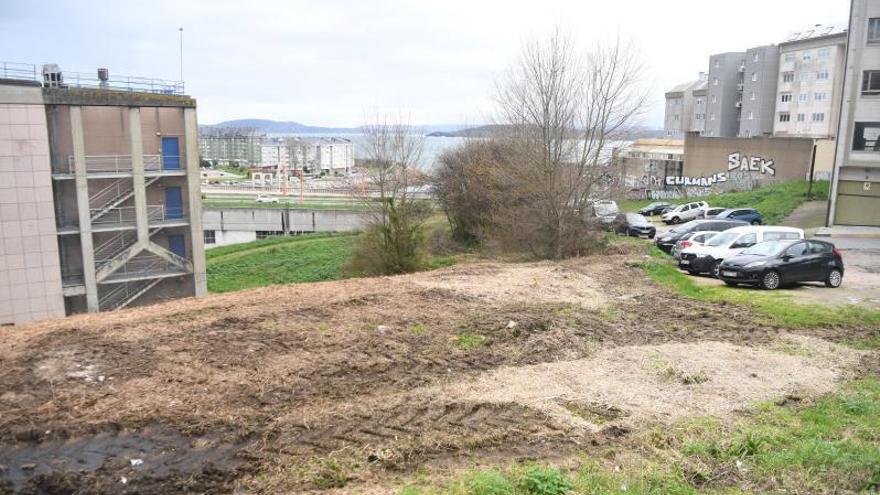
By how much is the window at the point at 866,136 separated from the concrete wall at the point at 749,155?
22946mm

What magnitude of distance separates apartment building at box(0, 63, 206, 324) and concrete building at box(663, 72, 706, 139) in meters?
85.6

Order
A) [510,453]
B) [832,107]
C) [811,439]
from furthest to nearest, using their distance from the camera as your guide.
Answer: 1. [832,107]
2. [811,439]
3. [510,453]

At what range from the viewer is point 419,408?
795 cm

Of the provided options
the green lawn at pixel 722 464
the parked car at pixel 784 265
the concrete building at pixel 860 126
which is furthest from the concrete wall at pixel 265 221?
the green lawn at pixel 722 464

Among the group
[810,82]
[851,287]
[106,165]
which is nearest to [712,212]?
[851,287]

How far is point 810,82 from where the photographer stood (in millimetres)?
74500

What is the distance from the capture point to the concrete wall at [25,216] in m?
28.6

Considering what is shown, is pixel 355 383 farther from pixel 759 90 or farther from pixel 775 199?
pixel 759 90

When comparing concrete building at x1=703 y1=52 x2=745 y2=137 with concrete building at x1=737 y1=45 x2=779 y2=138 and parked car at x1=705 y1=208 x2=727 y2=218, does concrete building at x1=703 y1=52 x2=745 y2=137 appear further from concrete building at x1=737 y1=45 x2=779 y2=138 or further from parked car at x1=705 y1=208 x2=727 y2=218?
parked car at x1=705 y1=208 x2=727 y2=218

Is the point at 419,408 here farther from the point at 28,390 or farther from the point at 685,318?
the point at 685,318

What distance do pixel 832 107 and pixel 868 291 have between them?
217 feet

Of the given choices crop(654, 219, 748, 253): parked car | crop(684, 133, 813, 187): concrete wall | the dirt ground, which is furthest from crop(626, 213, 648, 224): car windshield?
crop(684, 133, 813, 187): concrete wall

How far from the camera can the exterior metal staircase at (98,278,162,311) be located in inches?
1314

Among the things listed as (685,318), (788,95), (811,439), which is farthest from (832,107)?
(811,439)
